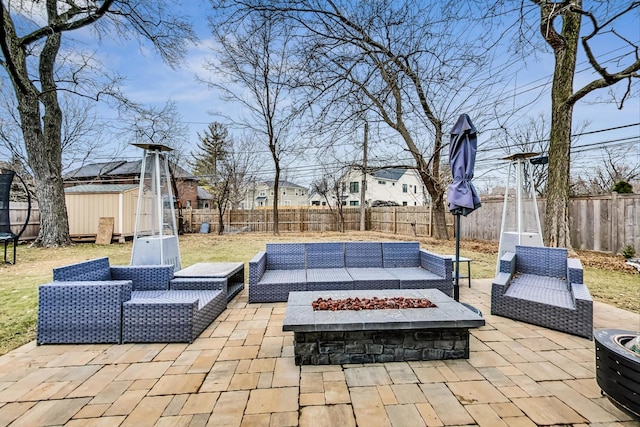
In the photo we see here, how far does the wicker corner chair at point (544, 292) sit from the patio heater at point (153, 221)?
14.7 feet

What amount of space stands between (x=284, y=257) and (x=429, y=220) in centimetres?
982

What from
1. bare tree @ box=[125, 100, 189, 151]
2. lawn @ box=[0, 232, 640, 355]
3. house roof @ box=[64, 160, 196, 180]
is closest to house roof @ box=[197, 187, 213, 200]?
house roof @ box=[64, 160, 196, 180]

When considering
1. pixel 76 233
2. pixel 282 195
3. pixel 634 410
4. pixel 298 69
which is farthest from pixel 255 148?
pixel 634 410

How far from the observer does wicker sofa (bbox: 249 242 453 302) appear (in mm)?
4020

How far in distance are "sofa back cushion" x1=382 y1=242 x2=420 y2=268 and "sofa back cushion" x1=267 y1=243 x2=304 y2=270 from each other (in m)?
1.27

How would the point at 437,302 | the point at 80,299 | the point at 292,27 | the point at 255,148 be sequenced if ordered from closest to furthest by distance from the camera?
1. the point at 80,299
2. the point at 437,302
3. the point at 292,27
4. the point at 255,148

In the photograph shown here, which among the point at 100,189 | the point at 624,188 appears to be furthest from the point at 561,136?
the point at 100,189

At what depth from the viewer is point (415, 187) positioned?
99.5 feet

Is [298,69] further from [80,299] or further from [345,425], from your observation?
[345,425]

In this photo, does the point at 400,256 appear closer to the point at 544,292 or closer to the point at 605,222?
the point at 544,292

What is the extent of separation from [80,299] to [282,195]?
3336 cm

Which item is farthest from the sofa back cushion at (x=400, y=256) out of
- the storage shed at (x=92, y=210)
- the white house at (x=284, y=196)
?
the white house at (x=284, y=196)

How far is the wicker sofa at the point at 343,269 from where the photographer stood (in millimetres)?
4020

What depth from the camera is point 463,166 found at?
351 cm
